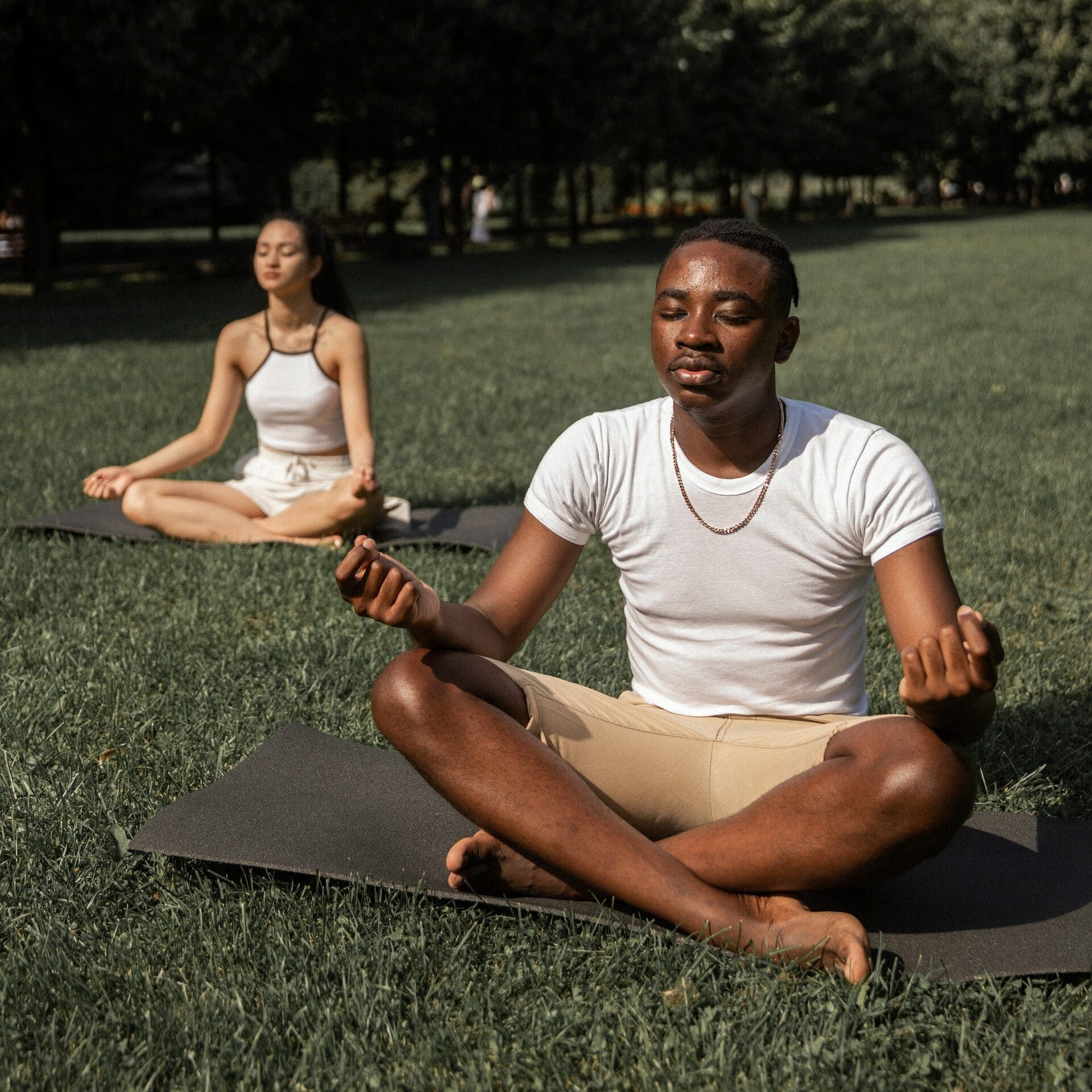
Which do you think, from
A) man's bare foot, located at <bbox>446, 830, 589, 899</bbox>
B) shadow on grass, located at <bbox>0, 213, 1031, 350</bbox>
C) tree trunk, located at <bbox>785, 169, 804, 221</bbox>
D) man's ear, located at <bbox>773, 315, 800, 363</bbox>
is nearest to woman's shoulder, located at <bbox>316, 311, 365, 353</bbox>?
man's ear, located at <bbox>773, 315, 800, 363</bbox>

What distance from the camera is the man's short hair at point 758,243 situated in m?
3.09

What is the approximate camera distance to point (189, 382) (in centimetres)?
1212

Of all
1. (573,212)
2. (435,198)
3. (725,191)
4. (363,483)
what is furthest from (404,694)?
(725,191)

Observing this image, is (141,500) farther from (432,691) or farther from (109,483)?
(432,691)

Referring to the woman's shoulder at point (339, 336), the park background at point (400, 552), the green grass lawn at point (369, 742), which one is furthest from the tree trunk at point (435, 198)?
the woman's shoulder at point (339, 336)

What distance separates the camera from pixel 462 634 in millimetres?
3072

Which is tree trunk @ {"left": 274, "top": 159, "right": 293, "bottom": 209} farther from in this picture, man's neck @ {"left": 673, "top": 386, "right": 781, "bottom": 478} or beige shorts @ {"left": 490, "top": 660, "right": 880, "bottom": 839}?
beige shorts @ {"left": 490, "top": 660, "right": 880, "bottom": 839}

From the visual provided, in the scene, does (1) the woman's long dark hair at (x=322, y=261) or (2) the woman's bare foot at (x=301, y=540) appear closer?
(1) the woman's long dark hair at (x=322, y=261)

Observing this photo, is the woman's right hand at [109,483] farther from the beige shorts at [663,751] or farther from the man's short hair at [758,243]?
the man's short hair at [758,243]

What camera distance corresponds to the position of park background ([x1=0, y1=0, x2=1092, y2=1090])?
2689mm

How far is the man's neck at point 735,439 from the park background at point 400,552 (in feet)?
3.65

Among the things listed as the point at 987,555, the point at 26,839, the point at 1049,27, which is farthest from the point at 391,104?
the point at 1049,27

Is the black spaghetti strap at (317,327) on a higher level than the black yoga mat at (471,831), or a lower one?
higher

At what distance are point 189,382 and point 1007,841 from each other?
32.9 ft
